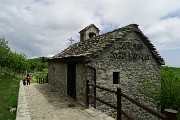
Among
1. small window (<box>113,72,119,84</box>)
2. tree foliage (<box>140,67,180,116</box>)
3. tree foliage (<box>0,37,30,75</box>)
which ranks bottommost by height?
tree foliage (<box>140,67,180,116</box>)

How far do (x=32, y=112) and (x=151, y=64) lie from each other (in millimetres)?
8183

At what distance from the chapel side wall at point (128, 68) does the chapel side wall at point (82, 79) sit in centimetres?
43

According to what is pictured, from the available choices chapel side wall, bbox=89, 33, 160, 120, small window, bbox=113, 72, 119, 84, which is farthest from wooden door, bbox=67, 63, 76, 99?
small window, bbox=113, 72, 119, 84

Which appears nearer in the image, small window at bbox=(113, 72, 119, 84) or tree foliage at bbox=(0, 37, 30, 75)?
small window at bbox=(113, 72, 119, 84)

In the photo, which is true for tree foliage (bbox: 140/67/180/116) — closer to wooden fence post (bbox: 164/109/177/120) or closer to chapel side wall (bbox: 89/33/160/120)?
chapel side wall (bbox: 89/33/160/120)

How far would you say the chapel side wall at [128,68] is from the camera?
12.8 metres

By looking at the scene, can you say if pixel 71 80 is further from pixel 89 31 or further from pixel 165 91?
pixel 89 31

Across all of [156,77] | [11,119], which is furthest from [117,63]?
[11,119]

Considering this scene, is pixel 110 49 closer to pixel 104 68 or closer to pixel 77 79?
pixel 104 68

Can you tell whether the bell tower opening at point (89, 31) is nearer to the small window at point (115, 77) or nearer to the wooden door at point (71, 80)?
the wooden door at point (71, 80)

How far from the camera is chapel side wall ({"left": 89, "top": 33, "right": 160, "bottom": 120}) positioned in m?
Answer: 12.8

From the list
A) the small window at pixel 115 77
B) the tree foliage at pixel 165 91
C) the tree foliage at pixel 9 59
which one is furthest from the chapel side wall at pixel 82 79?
the tree foliage at pixel 9 59

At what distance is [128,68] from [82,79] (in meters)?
2.92

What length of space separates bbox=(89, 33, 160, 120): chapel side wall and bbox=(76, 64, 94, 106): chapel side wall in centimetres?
43
